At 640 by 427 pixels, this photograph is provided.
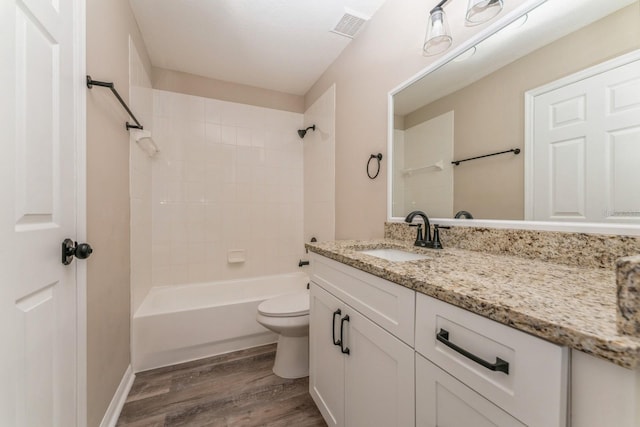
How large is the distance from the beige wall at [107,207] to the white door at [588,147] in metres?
1.76

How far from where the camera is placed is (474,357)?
0.50 m

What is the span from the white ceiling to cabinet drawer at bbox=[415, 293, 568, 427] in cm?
186

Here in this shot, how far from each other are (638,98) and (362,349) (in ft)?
3.65

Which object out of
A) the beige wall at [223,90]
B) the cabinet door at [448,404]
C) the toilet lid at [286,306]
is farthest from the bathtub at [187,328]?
the beige wall at [223,90]

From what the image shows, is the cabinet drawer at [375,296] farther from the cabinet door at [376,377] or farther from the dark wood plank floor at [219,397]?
the dark wood plank floor at [219,397]

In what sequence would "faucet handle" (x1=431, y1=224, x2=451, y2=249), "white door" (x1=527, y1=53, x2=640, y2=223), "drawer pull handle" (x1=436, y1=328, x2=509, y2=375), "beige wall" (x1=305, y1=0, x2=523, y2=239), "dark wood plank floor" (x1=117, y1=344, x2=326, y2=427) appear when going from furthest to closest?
"beige wall" (x1=305, y1=0, x2=523, y2=239) → "dark wood plank floor" (x1=117, y1=344, x2=326, y2=427) → "faucet handle" (x1=431, y1=224, x2=451, y2=249) → "white door" (x1=527, y1=53, x2=640, y2=223) → "drawer pull handle" (x1=436, y1=328, x2=509, y2=375)

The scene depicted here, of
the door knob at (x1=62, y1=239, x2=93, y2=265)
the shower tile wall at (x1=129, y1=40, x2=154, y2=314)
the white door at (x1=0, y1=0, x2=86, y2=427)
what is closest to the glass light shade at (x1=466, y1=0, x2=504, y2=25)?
the white door at (x1=0, y1=0, x2=86, y2=427)

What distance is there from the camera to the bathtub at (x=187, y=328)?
169 centimetres

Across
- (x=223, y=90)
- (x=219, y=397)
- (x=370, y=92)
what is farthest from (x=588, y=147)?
(x=223, y=90)

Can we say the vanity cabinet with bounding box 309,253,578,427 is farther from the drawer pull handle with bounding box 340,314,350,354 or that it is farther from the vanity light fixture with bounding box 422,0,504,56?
the vanity light fixture with bounding box 422,0,504,56

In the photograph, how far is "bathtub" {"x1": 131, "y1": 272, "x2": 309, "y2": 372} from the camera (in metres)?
1.69

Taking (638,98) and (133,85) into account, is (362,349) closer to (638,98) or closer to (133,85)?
(638,98)

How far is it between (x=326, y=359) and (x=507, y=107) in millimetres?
1329

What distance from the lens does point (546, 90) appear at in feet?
2.88
